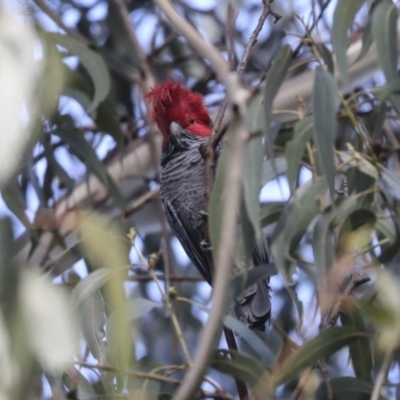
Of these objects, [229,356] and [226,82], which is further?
[229,356]

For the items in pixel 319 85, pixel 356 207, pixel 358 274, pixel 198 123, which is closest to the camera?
pixel 319 85

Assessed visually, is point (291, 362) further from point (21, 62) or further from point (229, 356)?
point (21, 62)

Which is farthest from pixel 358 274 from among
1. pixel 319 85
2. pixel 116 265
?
pixel 116 265

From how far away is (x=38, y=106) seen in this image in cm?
159

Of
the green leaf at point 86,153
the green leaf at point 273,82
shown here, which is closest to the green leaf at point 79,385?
the green leaf at point 273,82

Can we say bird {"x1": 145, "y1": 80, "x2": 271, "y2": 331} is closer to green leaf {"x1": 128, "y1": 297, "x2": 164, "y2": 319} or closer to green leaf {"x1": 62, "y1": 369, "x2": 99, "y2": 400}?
green leaf {"x1": 128, "y1": 297, "x2": 164, "y2": 319}

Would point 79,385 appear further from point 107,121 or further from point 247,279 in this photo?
point 107,121

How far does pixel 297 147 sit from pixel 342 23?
281 millimetres

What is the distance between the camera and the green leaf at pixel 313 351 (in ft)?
4.69

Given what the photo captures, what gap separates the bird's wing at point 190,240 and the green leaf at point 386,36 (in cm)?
87

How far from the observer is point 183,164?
7.90ft

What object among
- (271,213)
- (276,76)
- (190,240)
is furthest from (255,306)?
(276,76)

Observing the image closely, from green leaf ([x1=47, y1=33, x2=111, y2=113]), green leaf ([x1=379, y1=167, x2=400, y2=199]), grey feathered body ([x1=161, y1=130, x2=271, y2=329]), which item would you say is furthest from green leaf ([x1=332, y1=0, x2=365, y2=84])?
grey feathered body ([x1=161, y1=130, x2=271, y2=329])

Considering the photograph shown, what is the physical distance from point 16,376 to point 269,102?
66cm
